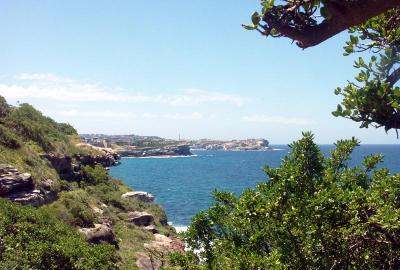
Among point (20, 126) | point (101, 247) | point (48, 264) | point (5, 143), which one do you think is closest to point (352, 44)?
point (48, 264)

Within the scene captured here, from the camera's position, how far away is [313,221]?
24.2ft

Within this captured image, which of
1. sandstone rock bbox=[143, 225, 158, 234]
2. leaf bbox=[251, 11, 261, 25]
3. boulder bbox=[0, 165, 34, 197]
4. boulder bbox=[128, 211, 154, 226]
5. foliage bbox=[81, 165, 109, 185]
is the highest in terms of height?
leaf bbox=[251, 11, 261, 25]

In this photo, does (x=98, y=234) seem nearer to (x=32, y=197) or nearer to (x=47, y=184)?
(x=32, y=197)

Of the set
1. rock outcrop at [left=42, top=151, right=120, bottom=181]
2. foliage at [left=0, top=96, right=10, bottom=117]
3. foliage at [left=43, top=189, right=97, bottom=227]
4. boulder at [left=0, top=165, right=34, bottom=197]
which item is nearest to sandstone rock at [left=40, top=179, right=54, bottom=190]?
foliage at [left=43, top=189, right=97, bottom=227]

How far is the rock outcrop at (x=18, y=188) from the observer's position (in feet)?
87.4

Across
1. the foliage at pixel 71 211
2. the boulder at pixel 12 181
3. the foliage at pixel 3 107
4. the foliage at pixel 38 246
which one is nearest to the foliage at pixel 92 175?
the foliage at pixel 3 107

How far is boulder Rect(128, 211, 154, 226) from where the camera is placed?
42.4m

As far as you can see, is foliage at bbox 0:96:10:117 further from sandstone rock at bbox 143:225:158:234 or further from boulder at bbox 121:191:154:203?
sandstone rock at bbox 143:225:158:234

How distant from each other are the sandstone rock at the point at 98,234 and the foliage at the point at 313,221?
67.9 feet

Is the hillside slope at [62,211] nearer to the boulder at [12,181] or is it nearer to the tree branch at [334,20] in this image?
the boulder at [12,181]

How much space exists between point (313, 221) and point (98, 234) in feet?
82.3

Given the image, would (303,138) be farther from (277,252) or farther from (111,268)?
(111,268)

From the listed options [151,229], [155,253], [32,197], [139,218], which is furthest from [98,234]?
[139,218]

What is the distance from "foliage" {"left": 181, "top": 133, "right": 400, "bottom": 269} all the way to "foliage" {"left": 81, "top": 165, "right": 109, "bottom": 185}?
130 ft
